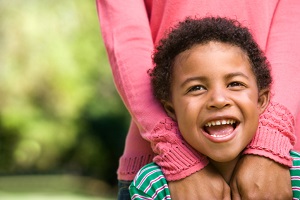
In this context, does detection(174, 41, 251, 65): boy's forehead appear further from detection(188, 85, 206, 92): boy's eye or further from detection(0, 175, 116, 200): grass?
detection(0, 175, 116, 200): grass

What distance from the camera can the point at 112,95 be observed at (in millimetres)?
10742

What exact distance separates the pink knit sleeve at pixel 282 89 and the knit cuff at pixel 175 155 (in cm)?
17

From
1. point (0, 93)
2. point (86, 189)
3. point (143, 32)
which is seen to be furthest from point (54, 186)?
point (143, 32)

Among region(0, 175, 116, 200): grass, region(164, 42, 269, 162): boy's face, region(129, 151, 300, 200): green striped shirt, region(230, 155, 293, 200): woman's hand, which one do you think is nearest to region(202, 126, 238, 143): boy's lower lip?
region(164, 42, 269, 162): boy's face

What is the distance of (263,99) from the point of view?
2504 mm

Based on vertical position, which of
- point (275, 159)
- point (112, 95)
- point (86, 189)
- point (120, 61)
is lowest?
point (86, 189)

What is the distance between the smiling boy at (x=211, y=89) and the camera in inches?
92.7

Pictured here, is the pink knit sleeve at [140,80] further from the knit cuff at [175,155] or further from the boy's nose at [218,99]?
the boy's nose at [218,99]

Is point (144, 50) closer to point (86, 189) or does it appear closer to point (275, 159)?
point (275, 159)

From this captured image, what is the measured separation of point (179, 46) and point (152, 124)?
0.27 meters

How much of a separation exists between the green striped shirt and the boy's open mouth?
8.6 inches

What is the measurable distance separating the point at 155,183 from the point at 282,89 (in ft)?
1.73

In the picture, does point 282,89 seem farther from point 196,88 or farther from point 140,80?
point 140,80

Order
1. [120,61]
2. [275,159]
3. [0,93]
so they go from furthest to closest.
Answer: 1. [0,93]
2. [120,61]
3. [275,159]
